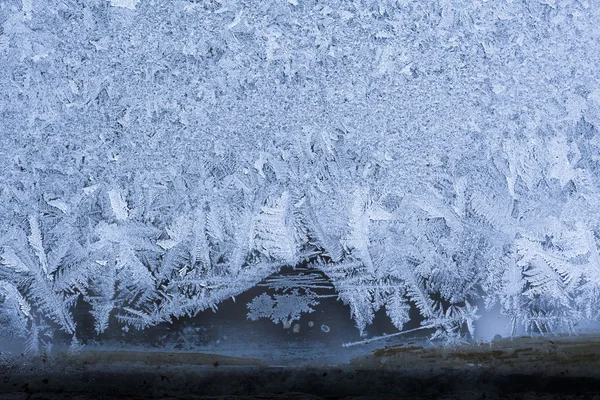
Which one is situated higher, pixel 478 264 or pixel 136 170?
pixel 136 170

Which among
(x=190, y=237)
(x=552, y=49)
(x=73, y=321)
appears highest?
(x=552, y=49)

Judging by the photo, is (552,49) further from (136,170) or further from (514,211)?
(136,170)

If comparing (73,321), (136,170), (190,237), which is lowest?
(73,321)

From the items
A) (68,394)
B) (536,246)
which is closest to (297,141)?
(536,246)

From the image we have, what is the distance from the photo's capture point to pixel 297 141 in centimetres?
61

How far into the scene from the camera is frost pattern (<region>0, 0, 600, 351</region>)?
61cm

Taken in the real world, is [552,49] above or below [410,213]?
above

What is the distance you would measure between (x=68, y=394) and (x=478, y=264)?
2.15 feet

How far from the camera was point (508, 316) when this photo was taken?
626 millimetres

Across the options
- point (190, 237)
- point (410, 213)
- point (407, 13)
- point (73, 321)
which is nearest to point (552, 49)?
point (407, 13)

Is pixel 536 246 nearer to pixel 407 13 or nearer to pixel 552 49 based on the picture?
pixel 552 49

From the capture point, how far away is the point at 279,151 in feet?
2.01

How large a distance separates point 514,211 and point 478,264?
10 centimetres

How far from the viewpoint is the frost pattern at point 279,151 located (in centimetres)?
61
